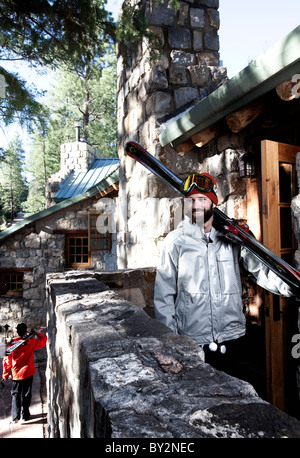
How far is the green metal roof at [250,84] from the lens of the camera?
1.98m

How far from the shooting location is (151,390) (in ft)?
3.62

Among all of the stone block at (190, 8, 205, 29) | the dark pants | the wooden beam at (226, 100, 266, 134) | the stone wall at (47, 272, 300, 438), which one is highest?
the stone block at (190, 8, 205, 29)

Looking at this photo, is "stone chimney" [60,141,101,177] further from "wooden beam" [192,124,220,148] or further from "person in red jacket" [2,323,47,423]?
"wooden beam" [192,124,220,148]

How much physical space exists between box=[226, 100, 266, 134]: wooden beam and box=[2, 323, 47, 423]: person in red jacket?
13.4 feet

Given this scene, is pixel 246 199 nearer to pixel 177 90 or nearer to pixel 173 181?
pixel 173 181

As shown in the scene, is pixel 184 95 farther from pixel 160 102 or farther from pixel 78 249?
pixel 78 249

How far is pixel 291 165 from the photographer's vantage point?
2.55 metres

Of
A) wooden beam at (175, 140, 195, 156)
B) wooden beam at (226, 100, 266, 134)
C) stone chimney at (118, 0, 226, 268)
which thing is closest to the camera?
wooden beam at (226, 100, 266, 134)

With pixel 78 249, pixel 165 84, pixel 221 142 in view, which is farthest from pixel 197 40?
pixel 78 249

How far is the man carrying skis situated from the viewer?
2.30 m

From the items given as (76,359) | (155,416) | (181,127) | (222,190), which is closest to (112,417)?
(155,416)

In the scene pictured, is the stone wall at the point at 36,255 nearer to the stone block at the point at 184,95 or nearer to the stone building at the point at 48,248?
the stone building at the point at 48,248

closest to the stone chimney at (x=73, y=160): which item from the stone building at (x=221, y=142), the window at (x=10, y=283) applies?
the window at (x=10, y=283)

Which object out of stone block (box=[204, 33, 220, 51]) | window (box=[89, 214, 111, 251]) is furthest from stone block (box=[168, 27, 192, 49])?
window (box=[89, 214, 111, 251])
